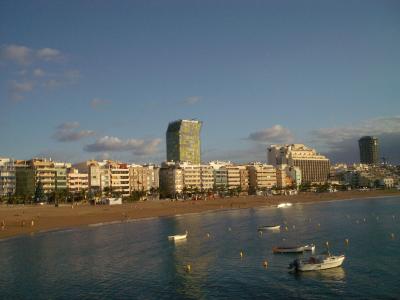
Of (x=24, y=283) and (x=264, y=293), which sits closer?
(x=264, y=293)

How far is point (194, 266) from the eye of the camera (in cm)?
4584

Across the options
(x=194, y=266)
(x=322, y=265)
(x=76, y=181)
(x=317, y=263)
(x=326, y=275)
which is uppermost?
(x=76, y=181)

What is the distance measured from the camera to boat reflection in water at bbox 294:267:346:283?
39.0 metres

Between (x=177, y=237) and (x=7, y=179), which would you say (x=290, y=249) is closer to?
(x=177, y=237)

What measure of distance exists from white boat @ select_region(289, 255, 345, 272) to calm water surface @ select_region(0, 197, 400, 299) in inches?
28.0

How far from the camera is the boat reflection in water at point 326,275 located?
A: 3897 cm

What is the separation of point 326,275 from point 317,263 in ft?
5.76

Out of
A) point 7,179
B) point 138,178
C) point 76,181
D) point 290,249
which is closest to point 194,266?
point 290,249

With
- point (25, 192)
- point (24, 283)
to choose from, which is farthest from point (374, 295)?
point (25, 192)

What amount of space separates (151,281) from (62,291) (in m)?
7.17

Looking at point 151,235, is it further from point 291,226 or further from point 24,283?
point 24,283

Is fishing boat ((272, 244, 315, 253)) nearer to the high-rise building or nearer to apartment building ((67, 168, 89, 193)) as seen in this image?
the high-rise building

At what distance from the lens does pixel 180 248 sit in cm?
5778

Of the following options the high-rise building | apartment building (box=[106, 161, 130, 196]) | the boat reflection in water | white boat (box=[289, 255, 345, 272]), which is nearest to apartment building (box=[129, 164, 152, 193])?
apartment building (box=[106, 161, 130, 196])
